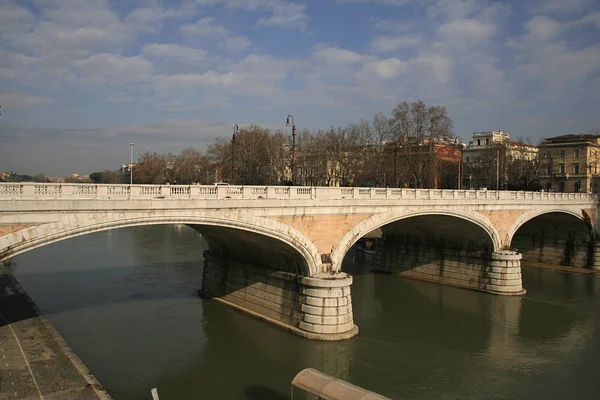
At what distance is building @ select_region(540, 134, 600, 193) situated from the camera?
4828 centimetres

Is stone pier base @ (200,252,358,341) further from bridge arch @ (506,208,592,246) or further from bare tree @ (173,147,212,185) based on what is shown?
bare tree @ (173,147,212,185)

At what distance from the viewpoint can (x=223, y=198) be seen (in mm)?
13695

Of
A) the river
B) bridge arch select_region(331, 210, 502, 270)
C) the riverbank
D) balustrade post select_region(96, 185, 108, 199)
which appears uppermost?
balustrade post select_region(96, 185, 108, 199)

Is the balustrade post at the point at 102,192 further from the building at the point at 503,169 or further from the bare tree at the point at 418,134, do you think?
the building at the point at 503,169

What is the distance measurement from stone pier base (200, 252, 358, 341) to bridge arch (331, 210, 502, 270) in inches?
36.3

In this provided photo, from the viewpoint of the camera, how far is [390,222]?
1984 centimetres

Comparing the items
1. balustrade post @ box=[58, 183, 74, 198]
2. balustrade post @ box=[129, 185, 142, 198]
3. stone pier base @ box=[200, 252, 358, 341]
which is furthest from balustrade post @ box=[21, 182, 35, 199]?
stone pier base @ box=[200, 252, 358, 341]

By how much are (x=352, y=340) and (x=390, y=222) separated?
5756 mm

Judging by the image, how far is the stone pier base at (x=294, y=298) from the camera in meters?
15.4

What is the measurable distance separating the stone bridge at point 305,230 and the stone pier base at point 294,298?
1.4 inches

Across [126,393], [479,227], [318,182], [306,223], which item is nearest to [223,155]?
[318,182]

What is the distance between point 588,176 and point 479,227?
32.1 meters

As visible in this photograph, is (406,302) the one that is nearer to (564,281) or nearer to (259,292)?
(259,292)

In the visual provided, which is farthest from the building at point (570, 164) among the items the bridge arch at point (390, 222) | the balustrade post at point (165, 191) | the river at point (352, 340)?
the balustrade post at point (165, 191)
